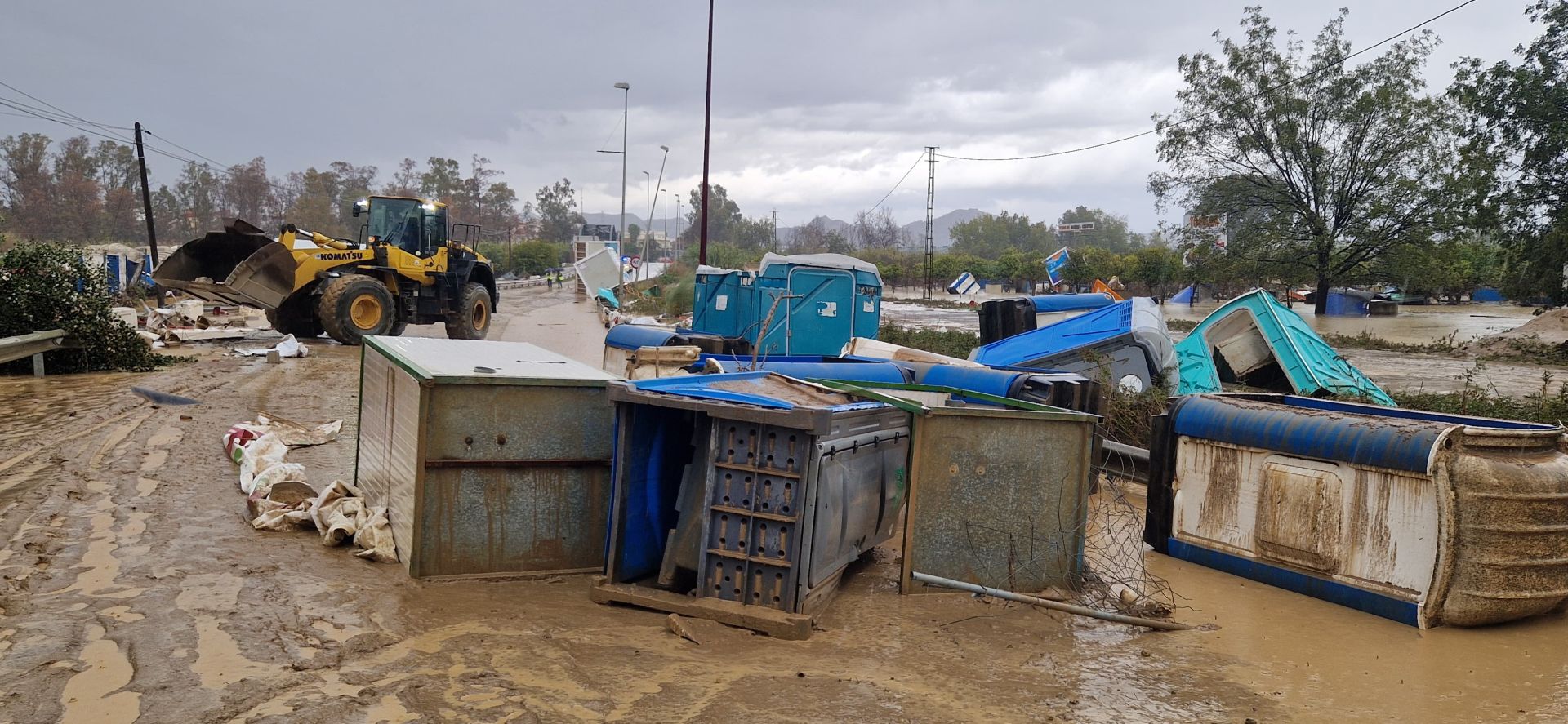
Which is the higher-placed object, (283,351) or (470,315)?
(470,315)

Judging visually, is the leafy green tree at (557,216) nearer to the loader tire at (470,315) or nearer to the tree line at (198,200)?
the tree line at (198,200)

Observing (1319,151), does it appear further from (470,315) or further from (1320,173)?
(470,315)

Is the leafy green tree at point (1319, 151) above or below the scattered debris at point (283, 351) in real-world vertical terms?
above

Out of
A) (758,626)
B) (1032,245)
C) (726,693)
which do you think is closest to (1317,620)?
(758,626)

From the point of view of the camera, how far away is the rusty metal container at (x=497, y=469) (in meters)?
4.92

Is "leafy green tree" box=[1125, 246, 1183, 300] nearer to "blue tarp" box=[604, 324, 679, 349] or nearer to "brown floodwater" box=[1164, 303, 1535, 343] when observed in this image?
"brown floodwater" box=[1164, 303, 1535, 343]

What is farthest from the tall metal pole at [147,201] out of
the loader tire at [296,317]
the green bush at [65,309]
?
the green bush at [65,309]

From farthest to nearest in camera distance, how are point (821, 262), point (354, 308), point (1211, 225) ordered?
point (1211, 225), point (354, 308), point (821, 262)

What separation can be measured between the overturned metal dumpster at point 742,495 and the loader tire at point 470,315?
15621mm

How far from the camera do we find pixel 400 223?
65.0ft

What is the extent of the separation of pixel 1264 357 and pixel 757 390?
9157 millimetres

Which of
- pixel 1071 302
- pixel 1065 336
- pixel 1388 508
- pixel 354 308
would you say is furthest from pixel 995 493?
pixel 354 308

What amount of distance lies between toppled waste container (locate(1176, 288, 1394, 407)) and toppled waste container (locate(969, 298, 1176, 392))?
21.2 inches

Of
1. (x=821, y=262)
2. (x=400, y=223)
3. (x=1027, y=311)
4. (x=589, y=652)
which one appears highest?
(x=400, y=223)
